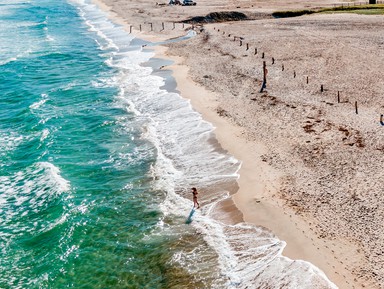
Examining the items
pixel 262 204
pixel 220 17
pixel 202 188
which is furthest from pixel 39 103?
pixel 220 17

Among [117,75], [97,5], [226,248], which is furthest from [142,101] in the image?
[97,5]

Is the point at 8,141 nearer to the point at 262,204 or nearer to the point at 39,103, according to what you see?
the point at 39,103

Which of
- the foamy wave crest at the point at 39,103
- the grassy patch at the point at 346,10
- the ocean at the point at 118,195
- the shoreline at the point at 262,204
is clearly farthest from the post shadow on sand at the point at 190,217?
the grassy patch at the point at 346,10

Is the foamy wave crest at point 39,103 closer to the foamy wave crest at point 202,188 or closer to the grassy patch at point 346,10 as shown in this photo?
the foamy wave crest at point 202,188

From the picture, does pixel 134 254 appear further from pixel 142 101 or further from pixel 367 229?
pixel 142 101

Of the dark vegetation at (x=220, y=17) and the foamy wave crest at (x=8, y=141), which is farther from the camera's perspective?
the dark vegetation at (x=220, y=17)

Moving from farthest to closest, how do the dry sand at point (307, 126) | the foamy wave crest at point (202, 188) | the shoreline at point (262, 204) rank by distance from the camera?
1. the dry sand at point (307, 126)
2. the shoreline at point (262, 204)
3. the foamy wave crest at point (202, 188)

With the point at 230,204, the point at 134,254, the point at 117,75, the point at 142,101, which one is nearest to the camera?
the point at 134,254
